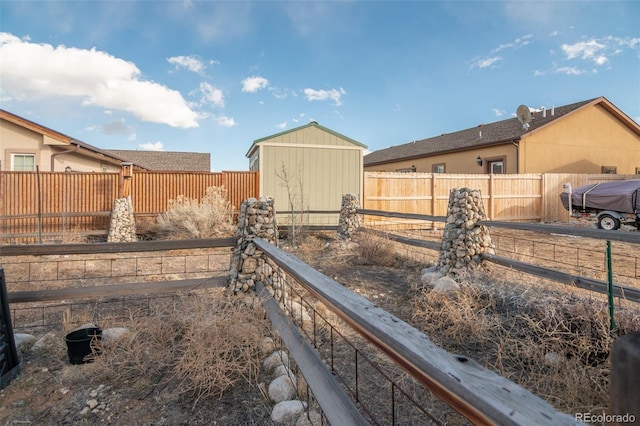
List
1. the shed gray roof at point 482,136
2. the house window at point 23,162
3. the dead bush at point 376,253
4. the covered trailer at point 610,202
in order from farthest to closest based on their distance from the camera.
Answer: the shed gray roof at point 482,136
the house window at point 23,162
the covered trailer at point 610,202
the dead bush at point 376,253

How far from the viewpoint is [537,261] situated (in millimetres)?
6688

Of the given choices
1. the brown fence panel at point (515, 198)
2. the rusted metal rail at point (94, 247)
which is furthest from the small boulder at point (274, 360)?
the brown fence panel at point (515, 198)

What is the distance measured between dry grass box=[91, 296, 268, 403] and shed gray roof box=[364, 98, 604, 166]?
15.4 meters

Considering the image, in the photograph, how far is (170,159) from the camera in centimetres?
2389

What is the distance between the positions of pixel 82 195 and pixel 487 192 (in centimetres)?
1416

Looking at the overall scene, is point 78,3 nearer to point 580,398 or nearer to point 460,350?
point 460,350

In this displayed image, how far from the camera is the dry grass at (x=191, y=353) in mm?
2469

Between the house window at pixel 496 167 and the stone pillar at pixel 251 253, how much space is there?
1491cm

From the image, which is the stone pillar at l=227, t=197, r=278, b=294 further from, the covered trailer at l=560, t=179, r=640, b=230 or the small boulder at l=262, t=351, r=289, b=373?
the covered trailer at l=560, t=179, r=640, b=230

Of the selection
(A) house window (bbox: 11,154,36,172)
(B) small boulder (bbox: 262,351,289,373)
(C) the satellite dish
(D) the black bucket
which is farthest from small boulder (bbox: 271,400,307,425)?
(C) the satellite dish

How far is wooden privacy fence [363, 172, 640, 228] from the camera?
462 inches

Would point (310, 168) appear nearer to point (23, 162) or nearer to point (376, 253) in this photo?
point (376, 253)

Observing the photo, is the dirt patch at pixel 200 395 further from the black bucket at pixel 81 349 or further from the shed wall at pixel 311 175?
the shed wall at pixel 311 175

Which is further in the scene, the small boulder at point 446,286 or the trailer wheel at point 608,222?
the trailer wheel at point 608,222
